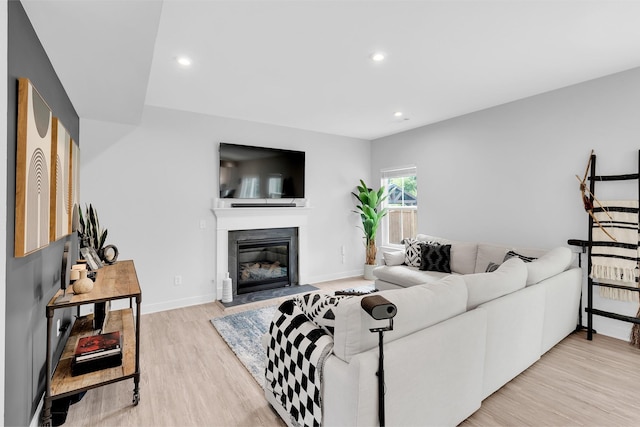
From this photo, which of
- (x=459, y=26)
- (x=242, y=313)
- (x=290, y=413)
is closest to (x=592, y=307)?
(x=459, y=26)

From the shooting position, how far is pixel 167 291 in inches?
159

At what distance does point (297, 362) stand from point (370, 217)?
4010mm

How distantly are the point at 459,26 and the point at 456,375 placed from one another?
7.52 ft

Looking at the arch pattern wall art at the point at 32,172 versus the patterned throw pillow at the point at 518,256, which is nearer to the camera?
the arch pattern wall art at the point at 32,172

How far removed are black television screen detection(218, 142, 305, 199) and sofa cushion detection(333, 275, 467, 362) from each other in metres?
3.30

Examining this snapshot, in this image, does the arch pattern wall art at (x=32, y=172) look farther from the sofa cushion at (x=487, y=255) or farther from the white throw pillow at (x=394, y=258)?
the sofa cushion at (x=487, y=255)

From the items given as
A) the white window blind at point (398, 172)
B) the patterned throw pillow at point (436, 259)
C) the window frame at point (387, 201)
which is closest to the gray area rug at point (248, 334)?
the patterned throw pillow at point (436, 259)

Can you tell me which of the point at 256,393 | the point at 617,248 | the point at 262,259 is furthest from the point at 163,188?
the point at 617,248

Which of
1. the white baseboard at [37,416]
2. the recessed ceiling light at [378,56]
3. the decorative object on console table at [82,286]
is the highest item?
the recessed ceiling light at [378,56]

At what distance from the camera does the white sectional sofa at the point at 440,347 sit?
142cm

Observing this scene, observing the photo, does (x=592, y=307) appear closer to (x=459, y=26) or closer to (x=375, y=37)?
(x=459, y=26)

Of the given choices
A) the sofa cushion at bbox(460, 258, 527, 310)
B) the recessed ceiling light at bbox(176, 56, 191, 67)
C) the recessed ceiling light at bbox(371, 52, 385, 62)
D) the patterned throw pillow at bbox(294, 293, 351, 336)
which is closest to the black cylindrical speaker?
the patterned throw pillow at bbox(294, 293, 351, 336)

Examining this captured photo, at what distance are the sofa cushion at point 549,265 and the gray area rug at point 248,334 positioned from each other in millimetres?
2215

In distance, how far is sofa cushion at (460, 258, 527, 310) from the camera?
6.51ft
